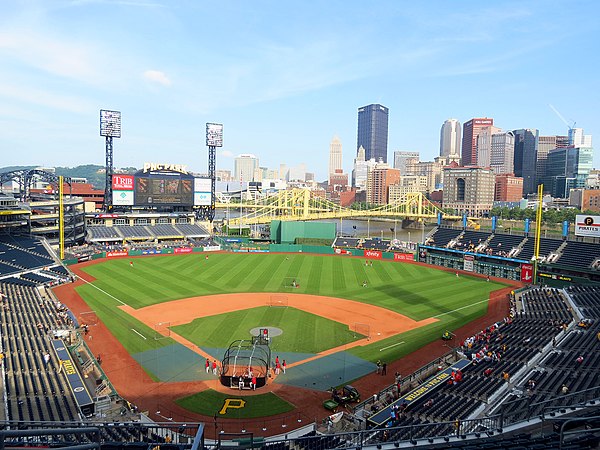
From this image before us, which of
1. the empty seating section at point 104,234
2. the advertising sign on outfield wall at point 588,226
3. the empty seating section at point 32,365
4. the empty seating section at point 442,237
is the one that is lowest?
the empty seating section at point 32,365

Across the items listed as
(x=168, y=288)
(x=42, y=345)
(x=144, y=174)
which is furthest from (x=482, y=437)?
(x=144, y=174)

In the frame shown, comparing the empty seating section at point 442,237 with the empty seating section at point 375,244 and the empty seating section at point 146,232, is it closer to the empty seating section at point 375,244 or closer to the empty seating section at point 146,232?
the empty seating section at point 375,244

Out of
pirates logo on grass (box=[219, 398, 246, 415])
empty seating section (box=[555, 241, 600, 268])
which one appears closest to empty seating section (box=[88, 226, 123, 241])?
pirates logo on grass (box=[219, 398, 246, 415])

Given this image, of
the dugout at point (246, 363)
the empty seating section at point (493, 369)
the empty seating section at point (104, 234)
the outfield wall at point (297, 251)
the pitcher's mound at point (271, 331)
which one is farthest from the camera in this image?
the empty seating section at point (104, 234)

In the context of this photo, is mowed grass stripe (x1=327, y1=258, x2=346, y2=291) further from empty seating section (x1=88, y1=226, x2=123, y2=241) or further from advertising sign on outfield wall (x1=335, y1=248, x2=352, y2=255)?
empty seating section (x1=88, y1=226, x2=123, y2=241)

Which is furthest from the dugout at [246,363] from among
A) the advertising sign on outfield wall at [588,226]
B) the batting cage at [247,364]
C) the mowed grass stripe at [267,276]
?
the advertising sign on outfield wall at [588,226]
